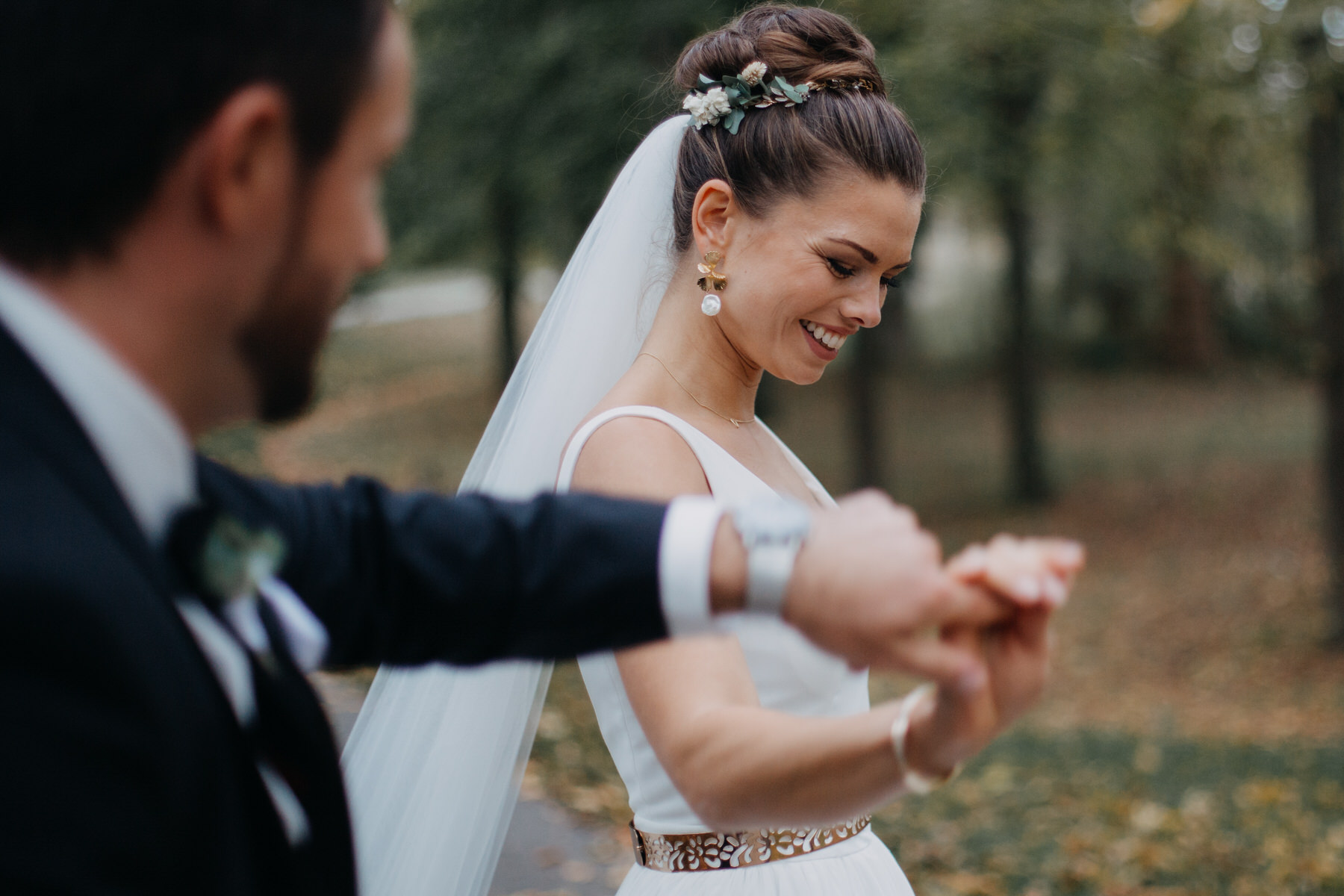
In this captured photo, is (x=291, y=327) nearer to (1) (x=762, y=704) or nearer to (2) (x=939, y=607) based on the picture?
(2) (x=939, y=607)

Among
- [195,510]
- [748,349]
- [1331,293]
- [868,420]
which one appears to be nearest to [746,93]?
[748,349]

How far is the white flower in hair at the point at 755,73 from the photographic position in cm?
226

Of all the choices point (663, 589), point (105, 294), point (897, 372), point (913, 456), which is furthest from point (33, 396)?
point (897, 372)

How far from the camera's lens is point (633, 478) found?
1.85 meters

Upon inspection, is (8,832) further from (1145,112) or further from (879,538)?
(1145,112)

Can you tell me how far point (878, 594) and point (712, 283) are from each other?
1.18 m

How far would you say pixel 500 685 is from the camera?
91.0 inches

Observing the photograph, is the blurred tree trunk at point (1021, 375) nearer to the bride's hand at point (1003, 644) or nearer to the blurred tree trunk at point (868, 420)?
the blurred tree trunk at point (868, 420)

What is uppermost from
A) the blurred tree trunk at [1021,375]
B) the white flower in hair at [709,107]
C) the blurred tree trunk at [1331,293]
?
the white flower in hair at [709,107]

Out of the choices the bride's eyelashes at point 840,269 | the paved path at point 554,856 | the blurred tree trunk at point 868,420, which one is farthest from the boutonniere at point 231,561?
the blurred tree trunk at point 868,420

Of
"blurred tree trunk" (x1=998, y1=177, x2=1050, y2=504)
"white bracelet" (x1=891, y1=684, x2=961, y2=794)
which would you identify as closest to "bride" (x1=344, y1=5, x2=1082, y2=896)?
"white bracelet" (x1=891, y1=684, x2=961, y2=794)

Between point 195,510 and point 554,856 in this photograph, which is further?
point 554,856

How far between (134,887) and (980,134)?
13.1 m

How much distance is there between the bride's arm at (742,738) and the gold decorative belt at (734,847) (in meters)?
0.52
